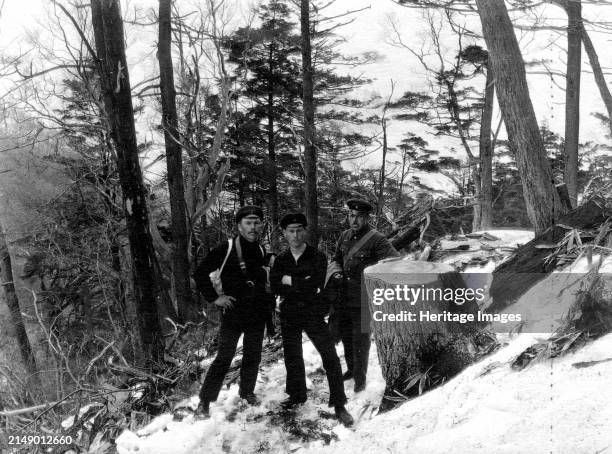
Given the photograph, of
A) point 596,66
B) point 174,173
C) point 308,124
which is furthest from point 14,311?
point 596,66

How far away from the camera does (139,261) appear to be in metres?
4.77

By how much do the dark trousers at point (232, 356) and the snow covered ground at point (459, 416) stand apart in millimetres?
205

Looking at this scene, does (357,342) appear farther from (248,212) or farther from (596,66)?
(596,66)

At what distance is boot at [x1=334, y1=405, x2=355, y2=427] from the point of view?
365 cm

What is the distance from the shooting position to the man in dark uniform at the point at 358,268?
4258mm

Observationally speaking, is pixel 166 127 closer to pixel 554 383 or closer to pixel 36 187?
pixel 554 383

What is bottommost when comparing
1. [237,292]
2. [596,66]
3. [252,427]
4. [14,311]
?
[14,311]

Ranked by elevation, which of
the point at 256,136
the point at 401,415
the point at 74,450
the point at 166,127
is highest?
the point at 256,136

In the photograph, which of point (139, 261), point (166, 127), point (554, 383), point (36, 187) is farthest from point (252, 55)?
point (554, 383)

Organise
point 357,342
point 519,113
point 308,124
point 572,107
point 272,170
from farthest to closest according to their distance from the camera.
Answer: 1. point 272,170
2. point 572,107
3. point 308,124
4. point 519,113
5. point 357,342

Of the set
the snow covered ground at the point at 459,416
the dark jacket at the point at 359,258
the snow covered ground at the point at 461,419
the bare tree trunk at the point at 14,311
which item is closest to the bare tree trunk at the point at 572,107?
the snow covered ground at the point at 459,416

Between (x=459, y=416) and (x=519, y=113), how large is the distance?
14.1ft

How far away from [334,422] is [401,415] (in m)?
0.63

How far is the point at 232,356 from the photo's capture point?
13.0 ft
